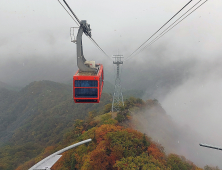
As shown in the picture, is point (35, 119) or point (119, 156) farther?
point (35, 119)

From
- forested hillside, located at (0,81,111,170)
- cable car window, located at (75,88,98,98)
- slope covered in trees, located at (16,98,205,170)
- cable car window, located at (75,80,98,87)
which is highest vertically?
cable car window, located at (75,80,98,87)

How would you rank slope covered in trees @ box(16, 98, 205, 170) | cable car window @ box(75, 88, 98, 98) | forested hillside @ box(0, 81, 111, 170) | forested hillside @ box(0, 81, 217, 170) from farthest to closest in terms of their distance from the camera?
1. forested hillside @ box(0, 81, 111, 170)
2. forested hillside @ box(0, 81, 217, 170)
3. slope covered in trees @ box(16, 98, 205, 170)
4. cable car window @ box(75, 88, 98, 98)

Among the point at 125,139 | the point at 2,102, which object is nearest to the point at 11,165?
the point at 125,139

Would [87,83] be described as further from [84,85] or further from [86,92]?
[86,92]

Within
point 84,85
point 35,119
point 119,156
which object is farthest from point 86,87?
point 35,119

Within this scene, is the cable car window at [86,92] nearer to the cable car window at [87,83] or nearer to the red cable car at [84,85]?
the red cable car at [84,85]

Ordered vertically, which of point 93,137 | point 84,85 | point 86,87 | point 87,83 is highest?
point 87,83

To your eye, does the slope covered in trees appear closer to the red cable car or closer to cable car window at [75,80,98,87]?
the red cable car

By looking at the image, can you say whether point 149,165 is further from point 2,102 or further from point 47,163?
point 2,102

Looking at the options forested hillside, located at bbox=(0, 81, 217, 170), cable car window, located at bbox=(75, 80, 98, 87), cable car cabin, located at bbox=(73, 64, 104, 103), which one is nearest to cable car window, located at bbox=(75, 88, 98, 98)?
cable car cabin, located at bbox=(73, 64, 104, 103)
